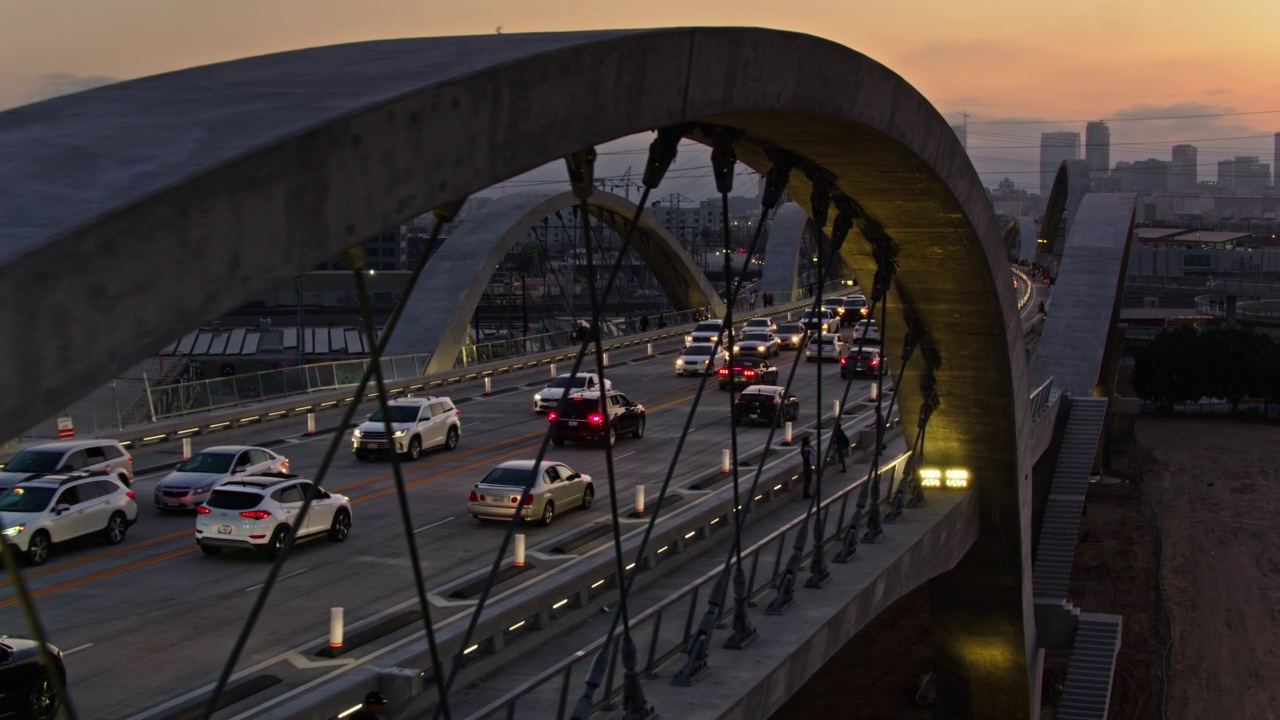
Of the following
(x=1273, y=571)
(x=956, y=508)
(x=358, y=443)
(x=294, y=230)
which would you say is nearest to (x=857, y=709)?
(x=956, y=508)

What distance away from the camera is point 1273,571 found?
4381 cm

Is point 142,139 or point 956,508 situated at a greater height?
point 142,139

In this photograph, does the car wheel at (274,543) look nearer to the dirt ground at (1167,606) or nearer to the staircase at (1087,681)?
the dirt ground at (1167,606)

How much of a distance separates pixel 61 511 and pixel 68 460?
16.3ft

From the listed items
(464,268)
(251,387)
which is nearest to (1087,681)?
(251,387)

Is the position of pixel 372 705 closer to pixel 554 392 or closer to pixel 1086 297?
pixel 554 392

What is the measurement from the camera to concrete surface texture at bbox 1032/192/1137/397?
151ft

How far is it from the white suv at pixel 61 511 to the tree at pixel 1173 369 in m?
68.9

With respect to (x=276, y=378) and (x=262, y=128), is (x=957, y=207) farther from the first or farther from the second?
(x=276, y=378)

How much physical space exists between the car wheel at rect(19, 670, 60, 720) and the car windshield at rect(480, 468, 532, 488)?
35.6 feet

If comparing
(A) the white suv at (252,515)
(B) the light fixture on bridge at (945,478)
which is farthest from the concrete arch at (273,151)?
(A) the white suv at (252,515)

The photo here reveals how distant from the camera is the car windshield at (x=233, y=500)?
20219 millimetres

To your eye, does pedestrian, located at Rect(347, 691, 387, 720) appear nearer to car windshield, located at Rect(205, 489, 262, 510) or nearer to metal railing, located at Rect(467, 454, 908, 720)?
metal railing, located at Rect(467, 454, 908, 720)

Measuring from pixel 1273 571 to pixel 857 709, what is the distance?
72.2ft
